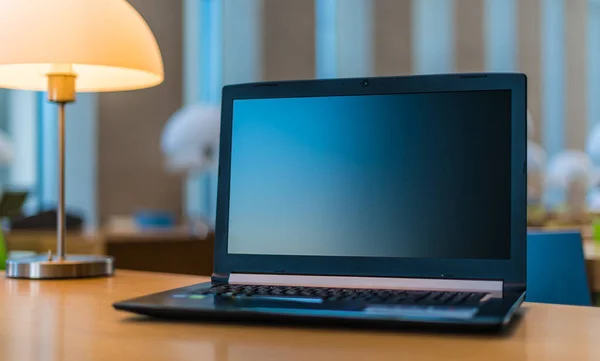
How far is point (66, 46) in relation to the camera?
54.3 inches

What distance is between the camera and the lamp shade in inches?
53.7

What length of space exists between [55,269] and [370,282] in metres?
0.61

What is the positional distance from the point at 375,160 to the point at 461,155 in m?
0.11

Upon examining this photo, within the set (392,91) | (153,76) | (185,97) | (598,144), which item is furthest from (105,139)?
(392,91)

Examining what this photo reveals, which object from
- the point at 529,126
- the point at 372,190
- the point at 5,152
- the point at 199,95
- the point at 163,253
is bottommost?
the point at 163,253

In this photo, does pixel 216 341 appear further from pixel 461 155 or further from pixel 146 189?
pixel 146 189

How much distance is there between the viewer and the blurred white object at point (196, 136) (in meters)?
5.73

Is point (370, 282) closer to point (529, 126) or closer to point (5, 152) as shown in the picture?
point (529, 126)

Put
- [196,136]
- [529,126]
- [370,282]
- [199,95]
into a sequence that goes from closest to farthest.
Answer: [370,282]
[529,126]
[196,136]
[199,95]

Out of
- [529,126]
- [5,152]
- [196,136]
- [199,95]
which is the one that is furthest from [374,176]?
[199,95]

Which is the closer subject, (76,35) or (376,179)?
(376,179)

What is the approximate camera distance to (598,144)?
894 cm

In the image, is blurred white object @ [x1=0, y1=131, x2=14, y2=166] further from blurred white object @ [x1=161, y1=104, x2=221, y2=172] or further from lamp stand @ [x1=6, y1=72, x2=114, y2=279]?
lamp stand @ [x1=6, y1=72, x2=114, y2=279]

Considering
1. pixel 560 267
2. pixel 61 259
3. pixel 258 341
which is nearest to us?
pixel 258 341
